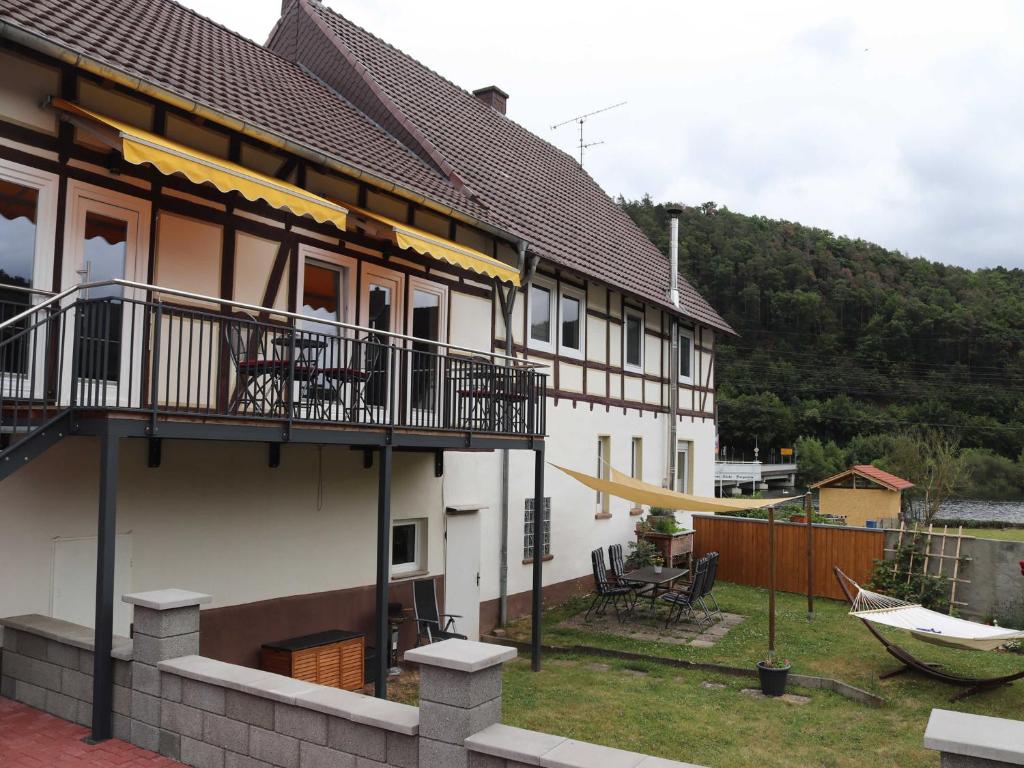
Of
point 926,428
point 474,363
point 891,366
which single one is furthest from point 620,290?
point 891,366

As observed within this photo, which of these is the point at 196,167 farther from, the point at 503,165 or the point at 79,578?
the point at 503,165

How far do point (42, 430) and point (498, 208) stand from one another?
9.00 metres

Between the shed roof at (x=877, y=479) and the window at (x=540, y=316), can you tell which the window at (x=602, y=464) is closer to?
the window at (x=540, y=316)

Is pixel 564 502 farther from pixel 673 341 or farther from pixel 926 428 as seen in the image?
pixel 926 428

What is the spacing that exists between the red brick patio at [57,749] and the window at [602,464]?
10524 mm

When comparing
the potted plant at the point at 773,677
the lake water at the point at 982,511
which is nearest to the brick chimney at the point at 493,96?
the potted plant at the point at 773,677

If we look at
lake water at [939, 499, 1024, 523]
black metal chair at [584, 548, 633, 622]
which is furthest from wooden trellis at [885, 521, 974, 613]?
lake water at [939, 499, 1024, 523]

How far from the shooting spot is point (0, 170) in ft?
22.0

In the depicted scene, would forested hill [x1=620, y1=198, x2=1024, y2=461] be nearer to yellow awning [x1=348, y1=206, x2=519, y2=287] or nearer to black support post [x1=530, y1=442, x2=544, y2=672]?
yellow awning [x1=348, y1=206, x2=519, y2=287]

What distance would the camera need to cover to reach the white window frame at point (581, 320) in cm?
1428

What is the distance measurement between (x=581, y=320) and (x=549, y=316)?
1.03 meters

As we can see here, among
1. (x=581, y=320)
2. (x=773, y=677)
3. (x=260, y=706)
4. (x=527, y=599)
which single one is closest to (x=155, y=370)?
(x=260, y=706)

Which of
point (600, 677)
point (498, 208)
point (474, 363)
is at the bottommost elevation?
point (600, 677)

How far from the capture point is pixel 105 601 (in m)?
5.77
